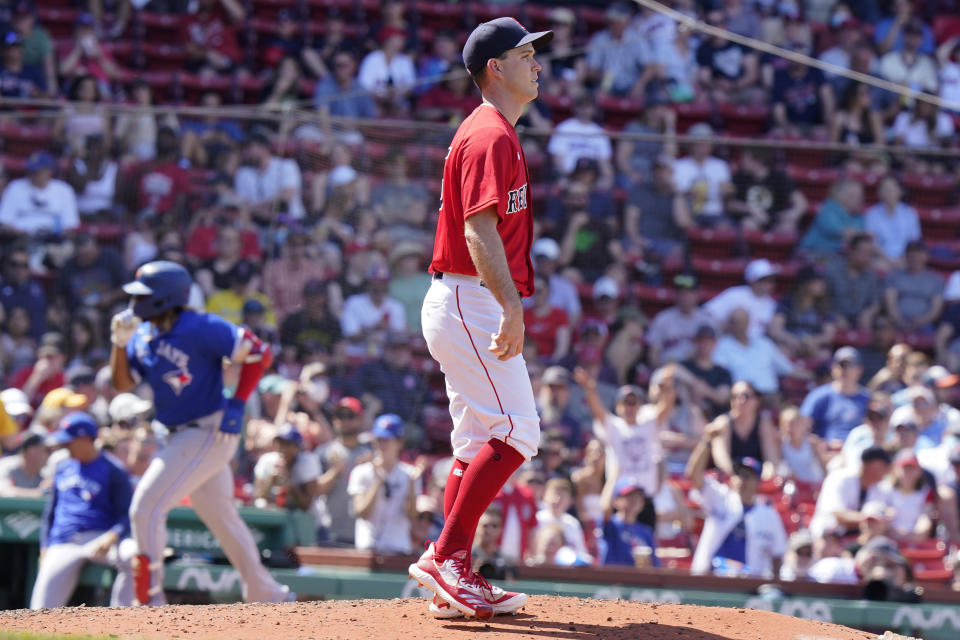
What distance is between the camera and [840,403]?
10.9 meters

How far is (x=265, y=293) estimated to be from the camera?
33.7ft

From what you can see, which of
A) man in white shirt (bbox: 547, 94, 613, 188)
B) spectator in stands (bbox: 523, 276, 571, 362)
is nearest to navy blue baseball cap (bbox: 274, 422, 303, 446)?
spectator in stands (bbox: 523, 276, 571, 362)

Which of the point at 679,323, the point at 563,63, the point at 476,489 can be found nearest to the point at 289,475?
the point at 679,323

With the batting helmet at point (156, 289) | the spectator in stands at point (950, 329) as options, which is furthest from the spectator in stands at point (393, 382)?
the spectator in stands at point (950, 329)

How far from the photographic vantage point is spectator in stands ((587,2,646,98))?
1480cm

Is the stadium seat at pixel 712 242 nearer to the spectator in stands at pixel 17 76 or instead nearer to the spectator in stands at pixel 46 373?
the spectator in stands at pixel 46 373

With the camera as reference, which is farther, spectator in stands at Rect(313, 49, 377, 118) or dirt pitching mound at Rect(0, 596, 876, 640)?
spectator in stands at Rect(313, 49, 377, 118)

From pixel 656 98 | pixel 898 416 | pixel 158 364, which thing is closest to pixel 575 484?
pixel 898 416

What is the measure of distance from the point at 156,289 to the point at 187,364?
0.41 m

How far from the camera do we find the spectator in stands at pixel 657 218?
11.4m

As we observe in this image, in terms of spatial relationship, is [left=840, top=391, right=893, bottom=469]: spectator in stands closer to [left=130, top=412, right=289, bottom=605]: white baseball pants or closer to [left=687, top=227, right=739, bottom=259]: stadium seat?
[left=687, top=227, right=739, bottom=259]: stadium seat

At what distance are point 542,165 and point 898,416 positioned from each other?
340cm

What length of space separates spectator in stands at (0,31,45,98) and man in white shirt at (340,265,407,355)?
4.56 m

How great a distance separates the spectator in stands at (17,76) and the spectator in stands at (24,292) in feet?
9.20
